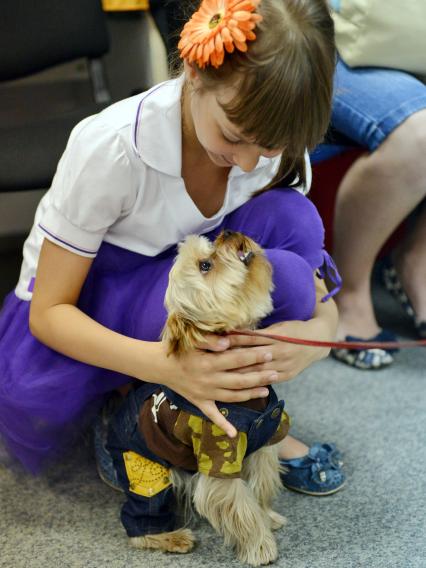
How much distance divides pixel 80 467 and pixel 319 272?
552 millimetres

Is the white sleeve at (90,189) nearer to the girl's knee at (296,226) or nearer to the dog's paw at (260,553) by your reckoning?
the girl's knee at (296,226)

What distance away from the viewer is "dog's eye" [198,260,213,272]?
3.01 ft

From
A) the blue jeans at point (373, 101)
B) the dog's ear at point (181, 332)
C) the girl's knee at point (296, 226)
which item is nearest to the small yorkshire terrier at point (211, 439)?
the dog's ear at point (181, 332)

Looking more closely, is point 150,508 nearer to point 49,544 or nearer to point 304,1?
point 49,544

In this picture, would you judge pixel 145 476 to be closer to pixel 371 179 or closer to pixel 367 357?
pixel 367 357

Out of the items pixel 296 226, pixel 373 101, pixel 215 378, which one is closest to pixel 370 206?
pixel 373 101

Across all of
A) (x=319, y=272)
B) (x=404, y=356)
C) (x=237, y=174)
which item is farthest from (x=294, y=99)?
(x=404, y=356)

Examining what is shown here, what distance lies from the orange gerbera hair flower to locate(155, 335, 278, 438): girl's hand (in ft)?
1.18

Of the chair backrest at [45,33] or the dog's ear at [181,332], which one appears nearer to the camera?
the dog's ear at [181,332]

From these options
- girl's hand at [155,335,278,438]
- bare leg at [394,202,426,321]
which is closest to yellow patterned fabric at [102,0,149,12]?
bare leg at [394,202,426,321]

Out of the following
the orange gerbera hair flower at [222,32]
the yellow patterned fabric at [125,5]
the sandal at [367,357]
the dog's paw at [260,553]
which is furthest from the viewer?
the yellow patterned fabric at [125,5]

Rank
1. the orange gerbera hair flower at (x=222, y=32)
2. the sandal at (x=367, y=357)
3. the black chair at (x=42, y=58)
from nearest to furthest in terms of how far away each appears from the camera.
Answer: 1. the orange gerbera hair flower at (x=222, y=32)
2. the black chair at (x=42, y=58)
3. the sandal at (x=367, y=357)

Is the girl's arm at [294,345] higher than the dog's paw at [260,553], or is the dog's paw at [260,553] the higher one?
the girl's arm at [294,345]

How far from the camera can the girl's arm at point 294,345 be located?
96 centimetres
